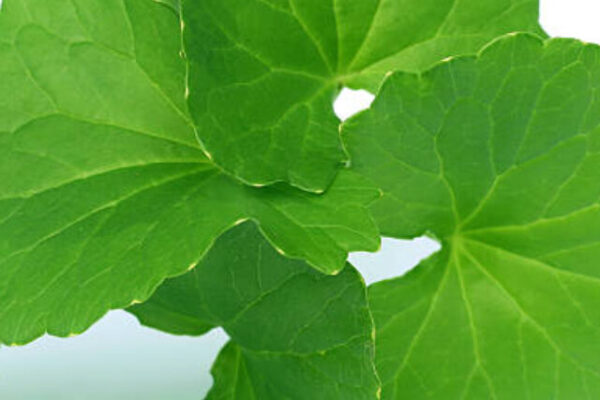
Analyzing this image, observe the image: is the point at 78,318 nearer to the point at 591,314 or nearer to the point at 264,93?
the point at 264,93

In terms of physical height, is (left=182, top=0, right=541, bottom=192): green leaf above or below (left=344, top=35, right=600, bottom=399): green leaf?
above

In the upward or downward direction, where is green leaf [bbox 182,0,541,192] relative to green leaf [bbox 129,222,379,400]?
upward

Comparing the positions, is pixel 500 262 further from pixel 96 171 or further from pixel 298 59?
pixel 96 171

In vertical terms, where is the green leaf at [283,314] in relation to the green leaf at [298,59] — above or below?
below

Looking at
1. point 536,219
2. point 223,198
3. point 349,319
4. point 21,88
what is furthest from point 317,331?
point 21,88
